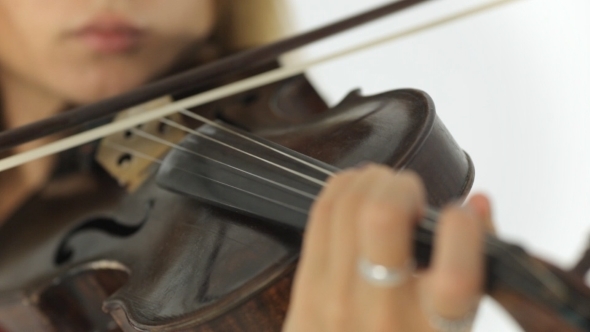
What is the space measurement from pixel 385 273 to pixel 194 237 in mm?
228

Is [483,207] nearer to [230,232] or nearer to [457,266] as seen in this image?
[457,266]

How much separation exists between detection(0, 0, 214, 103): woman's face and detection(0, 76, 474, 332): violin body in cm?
13

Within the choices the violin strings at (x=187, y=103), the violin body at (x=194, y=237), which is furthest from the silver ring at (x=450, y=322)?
the violin strings at (x=187, y=103)

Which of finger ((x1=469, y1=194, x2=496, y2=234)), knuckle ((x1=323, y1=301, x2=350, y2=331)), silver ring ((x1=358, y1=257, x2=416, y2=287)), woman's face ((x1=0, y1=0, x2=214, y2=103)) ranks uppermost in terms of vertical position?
woman's face ((x1=0, y1=0, x2=214, y2=103))

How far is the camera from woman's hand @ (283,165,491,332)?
0.85 feet

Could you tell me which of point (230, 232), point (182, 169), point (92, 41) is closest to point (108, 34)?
point (92, 41)

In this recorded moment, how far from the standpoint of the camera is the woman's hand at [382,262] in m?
0.26

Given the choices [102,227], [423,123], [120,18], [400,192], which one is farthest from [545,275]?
[120,18]

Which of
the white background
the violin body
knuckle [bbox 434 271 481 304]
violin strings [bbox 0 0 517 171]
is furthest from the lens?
the white background

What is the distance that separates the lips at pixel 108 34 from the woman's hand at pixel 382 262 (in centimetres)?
53

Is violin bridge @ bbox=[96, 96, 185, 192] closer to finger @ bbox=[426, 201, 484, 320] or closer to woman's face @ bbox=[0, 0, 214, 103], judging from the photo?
woman's face @ bbox=[0, 0, 214, 103]

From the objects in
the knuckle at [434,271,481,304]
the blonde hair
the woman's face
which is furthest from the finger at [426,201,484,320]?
the blonde hair

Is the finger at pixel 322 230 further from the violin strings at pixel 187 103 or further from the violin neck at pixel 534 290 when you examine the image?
the violin strings at pixel 187 103

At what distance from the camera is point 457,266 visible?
10.0 inches
